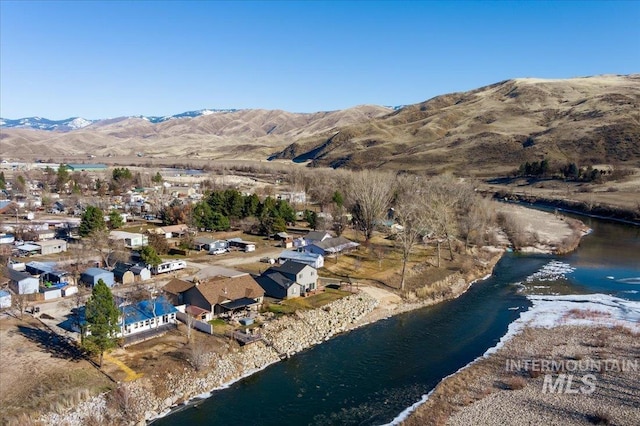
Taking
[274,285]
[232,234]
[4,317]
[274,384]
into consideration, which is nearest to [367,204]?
[232,234]

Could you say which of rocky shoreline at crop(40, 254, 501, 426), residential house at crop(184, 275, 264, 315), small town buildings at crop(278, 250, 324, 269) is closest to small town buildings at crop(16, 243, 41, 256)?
residential house at crop(184, 275, 264, 315)

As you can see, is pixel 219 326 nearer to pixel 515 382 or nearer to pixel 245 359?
pixel 245 359

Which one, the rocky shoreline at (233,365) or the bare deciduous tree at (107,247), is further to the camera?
the bare deciduous tree at (107,247)

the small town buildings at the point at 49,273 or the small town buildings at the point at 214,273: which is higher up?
the small town buildings at the point at 49,273

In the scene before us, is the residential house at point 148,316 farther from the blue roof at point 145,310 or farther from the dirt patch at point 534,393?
the dirt patch at point 534,393

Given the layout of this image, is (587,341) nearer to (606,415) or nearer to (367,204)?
(606,415)

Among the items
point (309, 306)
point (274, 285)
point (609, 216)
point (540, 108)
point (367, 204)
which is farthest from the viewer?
point (540, 108)

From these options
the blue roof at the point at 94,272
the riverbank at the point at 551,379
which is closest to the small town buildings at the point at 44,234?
the blue roof at the point at 94,272

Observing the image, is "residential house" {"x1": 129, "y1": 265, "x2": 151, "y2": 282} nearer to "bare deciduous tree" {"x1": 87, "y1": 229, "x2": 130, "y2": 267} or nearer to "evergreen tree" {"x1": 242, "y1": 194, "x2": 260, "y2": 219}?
"bare deciduous tree" {"x1": 87, "y1": 229, "x2": 130, "y2": 267}
